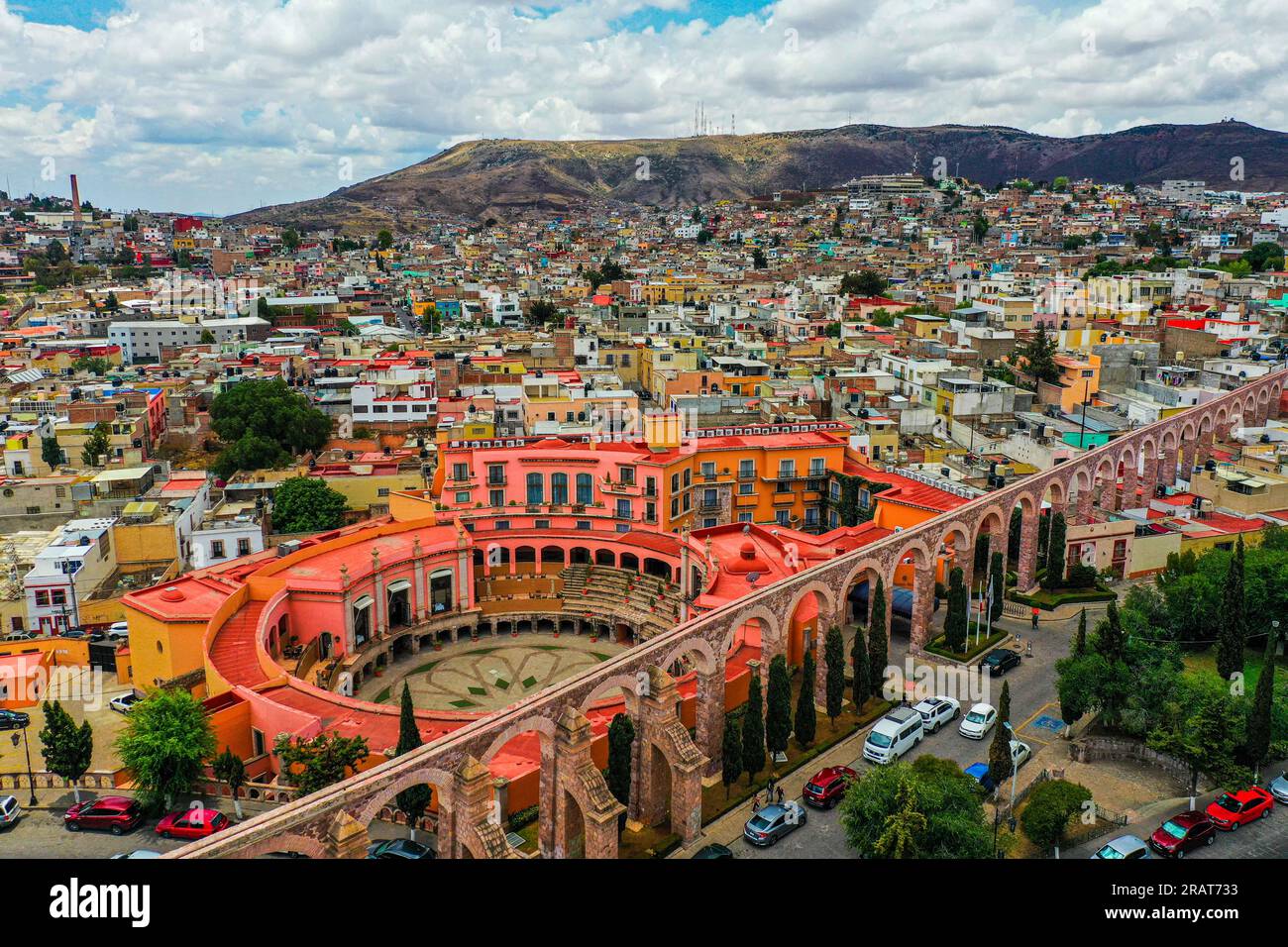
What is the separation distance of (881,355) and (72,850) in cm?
5773

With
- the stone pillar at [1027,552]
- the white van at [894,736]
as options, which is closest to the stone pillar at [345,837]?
the white van at [894,736]

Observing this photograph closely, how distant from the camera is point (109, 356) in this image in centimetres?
8919

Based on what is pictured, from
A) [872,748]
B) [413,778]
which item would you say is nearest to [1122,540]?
[872,748]

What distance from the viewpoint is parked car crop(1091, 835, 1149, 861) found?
23641mm

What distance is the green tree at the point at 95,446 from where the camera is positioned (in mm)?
56969

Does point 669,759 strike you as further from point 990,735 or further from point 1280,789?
point 1280,789

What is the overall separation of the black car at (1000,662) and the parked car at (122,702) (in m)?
30.9

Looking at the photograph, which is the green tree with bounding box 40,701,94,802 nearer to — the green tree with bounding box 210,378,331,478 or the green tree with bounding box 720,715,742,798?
the green tree with bounding box 720,715,742,798

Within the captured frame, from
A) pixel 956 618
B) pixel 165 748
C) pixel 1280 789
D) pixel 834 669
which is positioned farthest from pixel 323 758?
pixel 1280 789

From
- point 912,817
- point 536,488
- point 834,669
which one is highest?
point 536,488

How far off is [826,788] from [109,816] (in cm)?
1993

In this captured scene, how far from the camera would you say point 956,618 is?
37500mm

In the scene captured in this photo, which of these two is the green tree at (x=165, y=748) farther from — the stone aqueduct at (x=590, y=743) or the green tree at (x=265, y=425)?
the green tree at (x=265, y=425)
